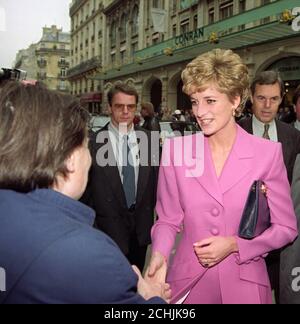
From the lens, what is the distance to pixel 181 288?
2098 mm

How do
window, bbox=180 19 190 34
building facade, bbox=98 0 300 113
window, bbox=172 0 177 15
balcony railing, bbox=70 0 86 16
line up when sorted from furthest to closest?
balcony railing, bbox=70 0 86 16, window, bbox=172 0 177 15, window, bbox=180 19 190 34, building facade, bbox=98 0 300 113

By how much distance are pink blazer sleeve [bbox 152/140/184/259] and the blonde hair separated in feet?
1.47

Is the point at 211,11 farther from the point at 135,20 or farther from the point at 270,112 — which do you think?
the point at 270,112

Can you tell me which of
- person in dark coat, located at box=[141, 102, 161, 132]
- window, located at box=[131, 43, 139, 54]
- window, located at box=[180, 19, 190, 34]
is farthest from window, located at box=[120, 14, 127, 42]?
person in dark coat, located at box=[141, 102, 161, 132]

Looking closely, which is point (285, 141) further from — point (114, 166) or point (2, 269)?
point (2, 269)

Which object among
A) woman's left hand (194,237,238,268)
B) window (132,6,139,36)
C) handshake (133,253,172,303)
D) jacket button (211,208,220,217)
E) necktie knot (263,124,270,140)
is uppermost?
window (132,6,139,36)

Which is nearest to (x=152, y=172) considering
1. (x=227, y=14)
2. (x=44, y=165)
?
(x=44, y=165)

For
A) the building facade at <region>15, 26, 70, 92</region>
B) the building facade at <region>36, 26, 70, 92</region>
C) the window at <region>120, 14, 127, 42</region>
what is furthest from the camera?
the building facade at <region>36, 26, 70, 92</region>

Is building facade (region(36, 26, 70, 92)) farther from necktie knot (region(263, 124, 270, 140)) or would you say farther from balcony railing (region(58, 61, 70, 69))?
necktie knot (region(263, 124, 270, 140))

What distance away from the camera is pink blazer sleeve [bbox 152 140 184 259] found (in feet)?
7.05

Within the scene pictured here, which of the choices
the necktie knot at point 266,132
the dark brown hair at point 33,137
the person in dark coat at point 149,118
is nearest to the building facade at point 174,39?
the person in dark coat at point 149,118

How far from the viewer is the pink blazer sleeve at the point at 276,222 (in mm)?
1992
